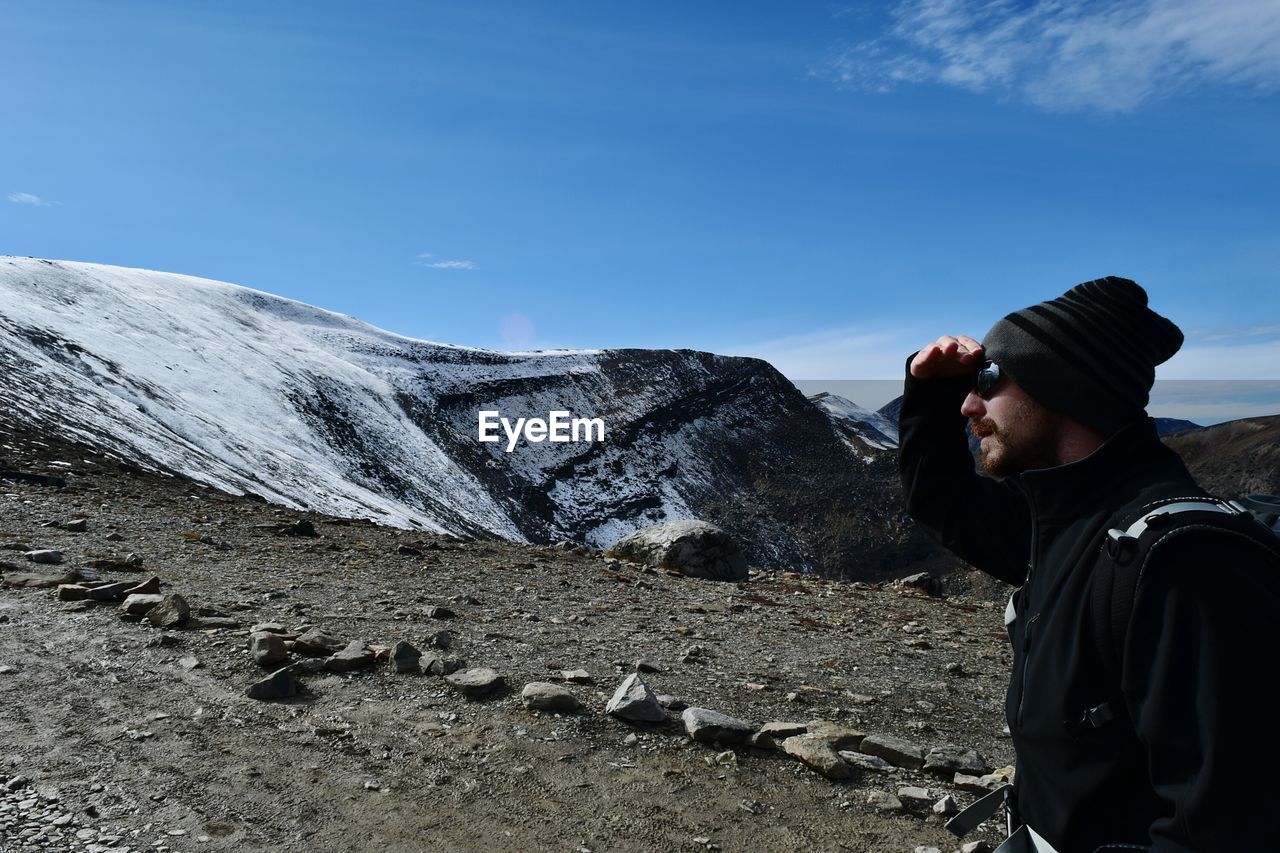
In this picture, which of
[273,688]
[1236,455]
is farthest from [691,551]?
[1236,455]

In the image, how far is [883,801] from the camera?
4969mm

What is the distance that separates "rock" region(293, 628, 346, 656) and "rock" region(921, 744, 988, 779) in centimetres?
447

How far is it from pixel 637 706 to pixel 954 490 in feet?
11.0

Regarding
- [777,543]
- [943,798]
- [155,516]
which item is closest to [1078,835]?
[943,798]

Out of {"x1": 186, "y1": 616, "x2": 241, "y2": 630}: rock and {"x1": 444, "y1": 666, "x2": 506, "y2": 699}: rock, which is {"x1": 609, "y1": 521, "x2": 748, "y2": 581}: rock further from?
{"x1": 444, "y1": 666, "x2": 506, "y2": 699}: rock

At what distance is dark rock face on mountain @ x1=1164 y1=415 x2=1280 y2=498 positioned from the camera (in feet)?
190

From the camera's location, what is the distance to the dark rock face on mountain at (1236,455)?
5781 cm

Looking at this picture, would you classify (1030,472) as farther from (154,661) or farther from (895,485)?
(895,485)

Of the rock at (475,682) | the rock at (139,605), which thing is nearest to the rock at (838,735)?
the rock at (475,682)

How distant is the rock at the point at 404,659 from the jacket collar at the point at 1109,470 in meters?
5.35

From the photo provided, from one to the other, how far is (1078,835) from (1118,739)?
0.33 meters

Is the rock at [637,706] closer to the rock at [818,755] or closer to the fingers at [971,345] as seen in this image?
the rock at [818,755]

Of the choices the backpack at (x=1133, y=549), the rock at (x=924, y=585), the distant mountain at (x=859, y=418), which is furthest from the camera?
the distant mountain at (x=859, y=418)

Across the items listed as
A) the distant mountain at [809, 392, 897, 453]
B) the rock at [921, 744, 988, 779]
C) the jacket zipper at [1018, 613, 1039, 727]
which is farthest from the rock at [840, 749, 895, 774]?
the distant mountain at [809, 392, 897, 453]
